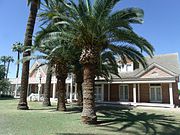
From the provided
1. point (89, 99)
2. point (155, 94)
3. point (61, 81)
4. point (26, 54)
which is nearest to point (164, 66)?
point (155, 94)

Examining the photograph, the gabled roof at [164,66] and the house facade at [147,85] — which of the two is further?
the gabled roof at [164,66]

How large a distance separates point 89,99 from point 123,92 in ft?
61.3

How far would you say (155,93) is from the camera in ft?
91.3

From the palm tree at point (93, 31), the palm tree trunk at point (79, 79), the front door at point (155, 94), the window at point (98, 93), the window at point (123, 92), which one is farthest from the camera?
the window at point (98, 93)

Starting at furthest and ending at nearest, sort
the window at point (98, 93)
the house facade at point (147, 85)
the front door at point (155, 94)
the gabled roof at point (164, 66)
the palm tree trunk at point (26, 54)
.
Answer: the window at point (98, 93) < the front door at point (155, 94) < the gabled roof at point (164, 66) < the house facade at point (147, 85) < the palm tree trunk at point (26, 54)

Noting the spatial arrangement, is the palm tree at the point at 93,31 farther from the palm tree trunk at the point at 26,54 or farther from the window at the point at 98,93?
the window at the point at 98,93

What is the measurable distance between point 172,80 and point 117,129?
1583 cm

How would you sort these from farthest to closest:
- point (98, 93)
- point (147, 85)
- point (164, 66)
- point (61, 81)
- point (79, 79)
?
point (98, 93) → point (147, 85) → point (164, 66) → point (79, 79) → point (61, 81)

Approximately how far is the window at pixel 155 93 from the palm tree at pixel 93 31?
1547cm

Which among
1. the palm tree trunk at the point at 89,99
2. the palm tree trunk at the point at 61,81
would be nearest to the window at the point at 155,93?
the palm tree trunk at the point at 61,81

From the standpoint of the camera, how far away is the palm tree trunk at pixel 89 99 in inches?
490

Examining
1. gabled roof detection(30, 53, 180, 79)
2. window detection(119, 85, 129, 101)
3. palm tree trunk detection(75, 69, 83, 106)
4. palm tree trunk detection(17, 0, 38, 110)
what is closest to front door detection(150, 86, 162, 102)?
gabled roof detection(30, 53, 180, 79)

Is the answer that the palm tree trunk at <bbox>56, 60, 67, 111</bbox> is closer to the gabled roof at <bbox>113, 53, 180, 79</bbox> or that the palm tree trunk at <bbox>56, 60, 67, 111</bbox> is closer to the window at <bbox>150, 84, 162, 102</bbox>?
the gabled roof at <bbox>113, 53, 180, 79</bbox>

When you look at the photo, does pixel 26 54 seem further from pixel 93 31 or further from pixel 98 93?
pixel 98 93
